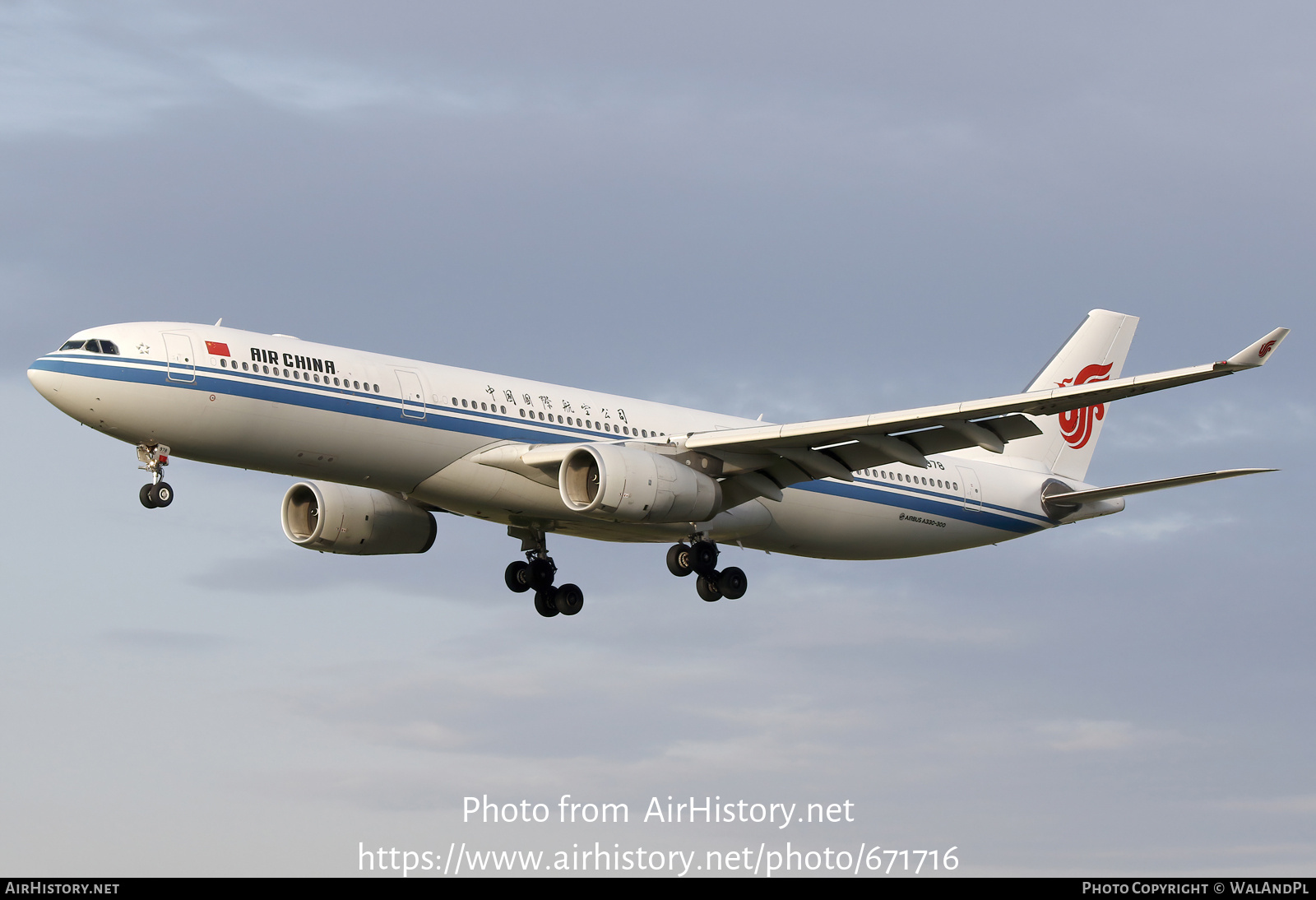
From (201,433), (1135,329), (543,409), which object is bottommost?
(201,433)

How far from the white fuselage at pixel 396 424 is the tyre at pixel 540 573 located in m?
2.16

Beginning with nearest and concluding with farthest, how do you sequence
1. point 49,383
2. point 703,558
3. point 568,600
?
point 49,383 < point 703,558 < point 568,600

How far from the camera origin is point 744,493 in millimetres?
40531

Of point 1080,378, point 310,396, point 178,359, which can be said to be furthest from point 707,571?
point 1080,378

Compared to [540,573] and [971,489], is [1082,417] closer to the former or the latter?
[971,489]

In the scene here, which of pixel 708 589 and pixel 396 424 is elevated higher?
pixel 396 424

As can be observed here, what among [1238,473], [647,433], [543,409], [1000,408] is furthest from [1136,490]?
[543,409]

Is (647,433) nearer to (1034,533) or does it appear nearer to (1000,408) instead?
(1000,408)

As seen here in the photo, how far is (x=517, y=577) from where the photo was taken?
44.5 m

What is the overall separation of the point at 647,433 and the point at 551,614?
6.51m

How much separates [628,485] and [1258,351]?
45.6 feet

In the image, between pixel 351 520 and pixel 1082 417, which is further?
pixel 1082 417

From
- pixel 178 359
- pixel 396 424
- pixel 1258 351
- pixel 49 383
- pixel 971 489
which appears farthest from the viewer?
pixel 971 489

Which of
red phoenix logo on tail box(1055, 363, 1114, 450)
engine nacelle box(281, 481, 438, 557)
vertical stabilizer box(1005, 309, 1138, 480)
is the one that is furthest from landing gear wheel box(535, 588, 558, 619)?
red phoenix logo on tail box(1055, 363, 1114, 450)
